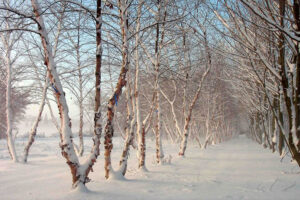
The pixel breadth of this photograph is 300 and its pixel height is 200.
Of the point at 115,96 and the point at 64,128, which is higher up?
the point at 115,96

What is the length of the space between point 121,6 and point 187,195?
14.7 feet

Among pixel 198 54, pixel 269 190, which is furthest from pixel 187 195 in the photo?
pixel 198 54

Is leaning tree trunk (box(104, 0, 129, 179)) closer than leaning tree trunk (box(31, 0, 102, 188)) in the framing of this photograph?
No

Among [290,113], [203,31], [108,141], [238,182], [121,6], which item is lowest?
[238,182]

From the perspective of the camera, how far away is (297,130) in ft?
16.3

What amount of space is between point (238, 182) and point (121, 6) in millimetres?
5030

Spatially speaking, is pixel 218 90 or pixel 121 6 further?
pixel 218 90

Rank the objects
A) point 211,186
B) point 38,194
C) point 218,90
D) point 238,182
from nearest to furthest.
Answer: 1. point 38,194
2. point 211,186
3. point 238,182
4. point 218,90

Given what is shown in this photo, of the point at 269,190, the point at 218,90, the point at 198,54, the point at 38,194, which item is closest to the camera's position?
the point at 38,194

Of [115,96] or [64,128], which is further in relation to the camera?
[115,96]

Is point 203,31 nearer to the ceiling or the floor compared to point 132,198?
nearer to the ceiling

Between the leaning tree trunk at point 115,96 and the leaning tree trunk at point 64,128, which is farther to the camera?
the leaning tree trunk at point 115,96

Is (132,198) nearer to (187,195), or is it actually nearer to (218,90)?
(187,195)

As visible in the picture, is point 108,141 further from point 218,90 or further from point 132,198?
point 218,90
